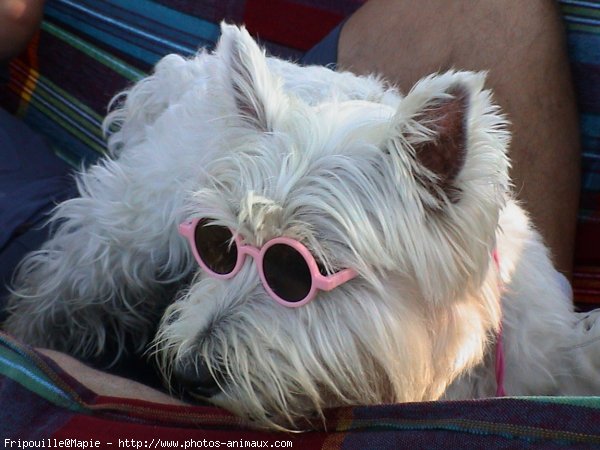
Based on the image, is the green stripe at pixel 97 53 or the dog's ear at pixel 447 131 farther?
the green stripe at pixel 97 53

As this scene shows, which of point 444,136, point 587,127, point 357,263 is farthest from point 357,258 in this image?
point 587,127

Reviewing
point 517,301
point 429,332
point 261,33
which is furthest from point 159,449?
point 261,33

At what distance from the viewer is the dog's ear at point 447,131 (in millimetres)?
1103

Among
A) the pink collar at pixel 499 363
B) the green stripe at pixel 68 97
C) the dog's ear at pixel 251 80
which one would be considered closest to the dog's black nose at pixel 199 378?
the dog's ear at pixel 251 80

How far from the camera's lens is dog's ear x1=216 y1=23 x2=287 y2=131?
1.34 meters

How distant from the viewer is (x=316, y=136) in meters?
1.29

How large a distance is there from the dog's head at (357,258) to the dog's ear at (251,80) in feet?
0.27

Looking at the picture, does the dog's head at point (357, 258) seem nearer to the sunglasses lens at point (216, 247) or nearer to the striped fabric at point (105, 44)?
the sunglasses lens at point (216, 247)

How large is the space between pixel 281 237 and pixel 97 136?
1529 mm

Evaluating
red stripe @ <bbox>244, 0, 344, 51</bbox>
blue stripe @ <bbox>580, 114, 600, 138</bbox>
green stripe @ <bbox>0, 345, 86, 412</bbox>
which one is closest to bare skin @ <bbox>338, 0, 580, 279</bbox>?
blue stripe @ <bbox>580, 114, 600, 138</bbox>

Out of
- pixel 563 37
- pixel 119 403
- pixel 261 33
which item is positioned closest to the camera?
pixel 119 403

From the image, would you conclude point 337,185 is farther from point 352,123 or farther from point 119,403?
point 119,403

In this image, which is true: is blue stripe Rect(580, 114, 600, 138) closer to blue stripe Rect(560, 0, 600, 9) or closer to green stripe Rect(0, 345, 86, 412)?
blue stripe Rect(560, 0, 600, 9)

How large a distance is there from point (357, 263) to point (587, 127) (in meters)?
1.09
